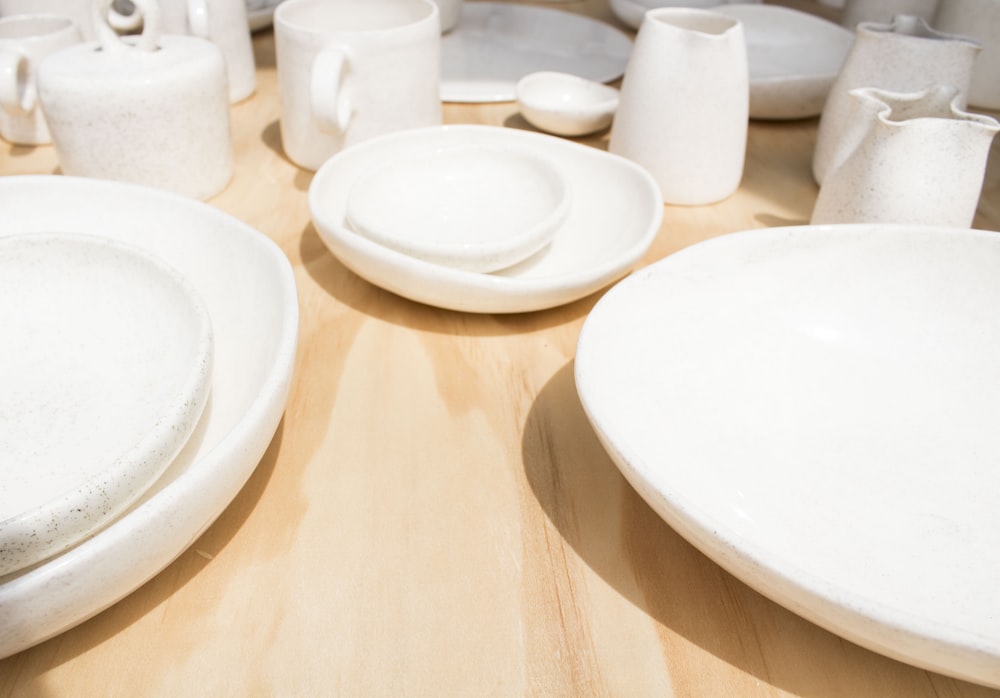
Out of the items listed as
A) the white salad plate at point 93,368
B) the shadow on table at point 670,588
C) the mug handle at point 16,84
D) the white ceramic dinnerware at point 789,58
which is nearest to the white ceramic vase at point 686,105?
the white ceramic dinnerware at point 789,58

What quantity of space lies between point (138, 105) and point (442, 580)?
0.48 metres

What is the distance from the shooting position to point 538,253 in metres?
0.59

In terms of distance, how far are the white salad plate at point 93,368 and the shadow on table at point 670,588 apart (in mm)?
196

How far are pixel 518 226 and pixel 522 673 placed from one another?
0.35 metres

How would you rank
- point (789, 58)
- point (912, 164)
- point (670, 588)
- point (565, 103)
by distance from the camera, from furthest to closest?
1. point (789, 58)
2. point (565, 103)
3. point (912, 164)
4. point (670, 588)

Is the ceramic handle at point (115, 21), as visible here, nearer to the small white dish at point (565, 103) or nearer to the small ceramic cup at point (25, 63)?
the small ceramic cup at point (25, 63)

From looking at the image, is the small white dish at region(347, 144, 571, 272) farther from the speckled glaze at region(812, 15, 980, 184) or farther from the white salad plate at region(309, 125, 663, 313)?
the speckled glaze at region(812, 15, 980, 184)

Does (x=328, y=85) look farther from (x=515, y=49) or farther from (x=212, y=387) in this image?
(x=515, y=49)

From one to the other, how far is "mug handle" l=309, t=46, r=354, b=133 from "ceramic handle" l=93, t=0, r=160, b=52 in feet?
0.45

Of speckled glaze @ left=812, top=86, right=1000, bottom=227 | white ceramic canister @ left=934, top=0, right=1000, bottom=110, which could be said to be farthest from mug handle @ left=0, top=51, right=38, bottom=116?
white ceramic canister @ left=934, top=0, right=1000, bottom=110

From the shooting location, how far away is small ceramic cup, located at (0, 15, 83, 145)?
0.64 m

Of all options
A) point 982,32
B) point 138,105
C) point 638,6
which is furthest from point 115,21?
point 982,32

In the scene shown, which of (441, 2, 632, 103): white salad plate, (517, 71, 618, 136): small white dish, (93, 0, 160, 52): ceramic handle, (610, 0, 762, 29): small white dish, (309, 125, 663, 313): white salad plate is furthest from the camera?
(610, 0, 762, 29): small white dish

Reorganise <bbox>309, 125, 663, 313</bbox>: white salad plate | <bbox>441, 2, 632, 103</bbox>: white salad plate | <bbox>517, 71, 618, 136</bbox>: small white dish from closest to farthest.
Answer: <bbox>309, 125, 663, 313</bbox>: white salad plate, <bbox>517, 71, 618, 136</bbox>: small white dish, <bbox>441, 2, 632, 103</bbox>: white salad plate
